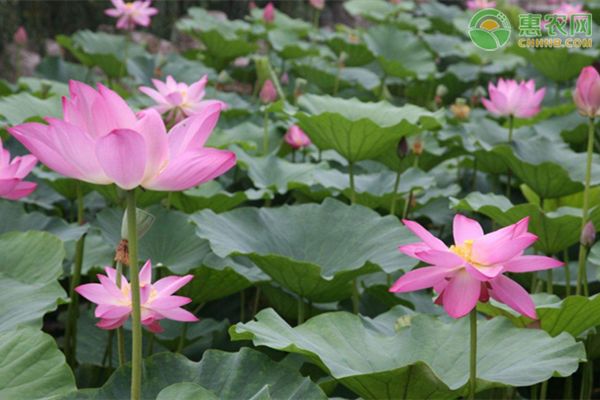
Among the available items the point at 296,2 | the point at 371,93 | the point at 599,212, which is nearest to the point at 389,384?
the point at 599,212

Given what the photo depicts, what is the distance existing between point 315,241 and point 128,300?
23.5 inches

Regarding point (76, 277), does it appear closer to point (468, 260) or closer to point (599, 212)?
point (468, 260)

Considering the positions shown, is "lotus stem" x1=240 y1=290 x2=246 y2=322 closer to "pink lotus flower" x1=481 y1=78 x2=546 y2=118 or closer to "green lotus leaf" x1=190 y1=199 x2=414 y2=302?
"green lotus leaf" x1=190 y1=199 x2=414 y2=302

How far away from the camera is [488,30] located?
86.7 inches

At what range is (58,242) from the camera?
4.35 feet

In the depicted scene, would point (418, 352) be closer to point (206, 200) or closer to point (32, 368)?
point (32, 368)

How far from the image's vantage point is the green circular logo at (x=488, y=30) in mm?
2168

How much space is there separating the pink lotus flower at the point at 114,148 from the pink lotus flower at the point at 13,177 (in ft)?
1.16

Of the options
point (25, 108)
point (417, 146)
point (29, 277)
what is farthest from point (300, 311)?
point (25, 108)

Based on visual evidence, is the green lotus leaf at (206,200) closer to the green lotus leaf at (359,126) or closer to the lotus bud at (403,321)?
the green lotus leaf at (359,126)

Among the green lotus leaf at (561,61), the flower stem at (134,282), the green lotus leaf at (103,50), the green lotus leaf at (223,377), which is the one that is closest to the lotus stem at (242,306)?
the green lotus leaf at (223,377)

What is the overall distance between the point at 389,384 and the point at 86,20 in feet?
13.3

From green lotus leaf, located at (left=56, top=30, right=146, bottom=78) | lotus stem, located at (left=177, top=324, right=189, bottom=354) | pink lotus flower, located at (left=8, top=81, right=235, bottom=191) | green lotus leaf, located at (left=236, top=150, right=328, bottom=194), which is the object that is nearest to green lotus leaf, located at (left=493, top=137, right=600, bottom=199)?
green lotus leaf, located at (left=236, top=150, right=328, bottom=194)

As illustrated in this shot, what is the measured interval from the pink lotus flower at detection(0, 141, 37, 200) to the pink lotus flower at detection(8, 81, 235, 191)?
1.16 feet
